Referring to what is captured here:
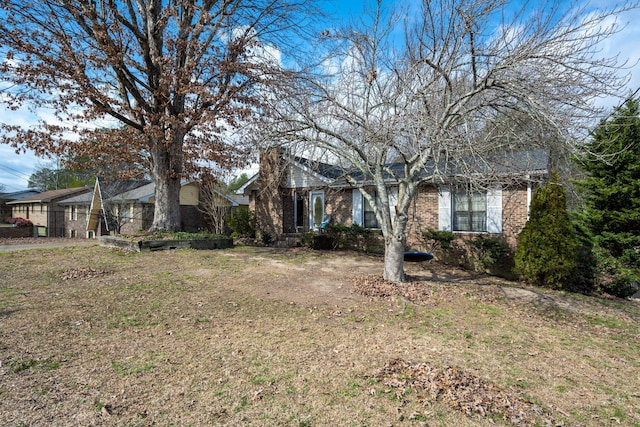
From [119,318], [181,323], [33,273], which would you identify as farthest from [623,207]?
[33,273]

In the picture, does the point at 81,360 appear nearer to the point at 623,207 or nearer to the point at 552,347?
the point at 552,347

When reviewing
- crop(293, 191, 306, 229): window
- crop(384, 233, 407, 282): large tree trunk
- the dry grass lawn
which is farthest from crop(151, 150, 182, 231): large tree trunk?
crop(384, 233, 407, 282): large tree trunk

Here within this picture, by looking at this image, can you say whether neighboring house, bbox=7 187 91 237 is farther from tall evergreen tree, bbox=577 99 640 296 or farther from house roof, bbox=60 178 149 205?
tall evergreen tree, bbox=577 99 640 296

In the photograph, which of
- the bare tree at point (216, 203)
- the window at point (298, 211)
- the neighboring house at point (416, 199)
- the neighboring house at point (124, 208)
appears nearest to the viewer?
the neighboring house at point (416, 199)

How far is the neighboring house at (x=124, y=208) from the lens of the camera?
21.4m

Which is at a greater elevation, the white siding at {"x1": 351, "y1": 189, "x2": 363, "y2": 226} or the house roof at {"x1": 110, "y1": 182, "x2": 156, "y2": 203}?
the house roof at {"x1": 110, "y1": 182, "x2": 156, "y2": 203}

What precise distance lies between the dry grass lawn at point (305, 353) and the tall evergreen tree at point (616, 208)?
1.14m

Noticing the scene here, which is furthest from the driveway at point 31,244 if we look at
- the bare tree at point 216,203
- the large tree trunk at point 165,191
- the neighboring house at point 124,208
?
the bare tree at point 216,203

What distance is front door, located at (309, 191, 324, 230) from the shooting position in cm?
1516

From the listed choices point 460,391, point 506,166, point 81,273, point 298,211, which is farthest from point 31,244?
point 506,166

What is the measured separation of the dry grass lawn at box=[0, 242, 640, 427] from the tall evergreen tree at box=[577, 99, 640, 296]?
1.14 m

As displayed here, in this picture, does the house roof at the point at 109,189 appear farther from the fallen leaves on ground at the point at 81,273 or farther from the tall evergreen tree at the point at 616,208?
the tall evergreen tree at the point at 616,208

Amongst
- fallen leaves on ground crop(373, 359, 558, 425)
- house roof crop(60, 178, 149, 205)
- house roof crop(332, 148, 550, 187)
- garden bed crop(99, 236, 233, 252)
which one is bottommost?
fallen leaves on ground crop(373, 359, 558, 425)

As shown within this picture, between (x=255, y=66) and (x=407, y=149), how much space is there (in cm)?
755
